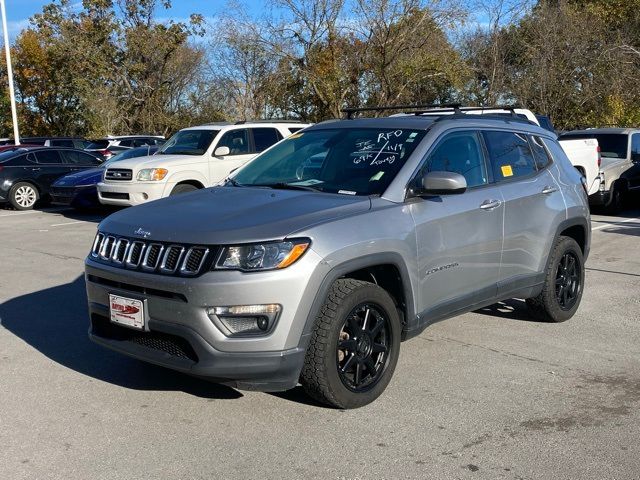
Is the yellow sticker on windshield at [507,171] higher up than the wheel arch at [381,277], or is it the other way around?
the yellow sticker on windshield at [507,171]

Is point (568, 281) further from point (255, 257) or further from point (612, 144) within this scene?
point (612, 144)

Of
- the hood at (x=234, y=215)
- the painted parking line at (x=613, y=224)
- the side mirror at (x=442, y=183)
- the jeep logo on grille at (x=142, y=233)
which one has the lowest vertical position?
the painted parking line at (x=613, y=224)

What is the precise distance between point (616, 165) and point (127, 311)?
12.7 metres

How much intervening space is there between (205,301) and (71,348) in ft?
7.52

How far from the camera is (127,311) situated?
14.3 ft

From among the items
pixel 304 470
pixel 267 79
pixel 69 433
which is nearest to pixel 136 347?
pixel 69 433

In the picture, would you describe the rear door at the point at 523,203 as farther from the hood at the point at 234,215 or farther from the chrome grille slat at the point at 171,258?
the chrome grille slat at the point at 171,258

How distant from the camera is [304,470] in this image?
378cm

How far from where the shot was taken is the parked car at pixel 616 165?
1435 cm

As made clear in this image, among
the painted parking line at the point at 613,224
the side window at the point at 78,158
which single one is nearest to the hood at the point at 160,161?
the side window at the point at 78,158

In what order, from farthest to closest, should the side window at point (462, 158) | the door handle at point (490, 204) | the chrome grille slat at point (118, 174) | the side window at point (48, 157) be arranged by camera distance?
the side window at point (48, 157) < the chrome grille slat at point (118, 174) < the door handle at point (490, 204) < the side window at point (462, 158)

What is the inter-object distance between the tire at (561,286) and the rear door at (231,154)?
8.04 meters

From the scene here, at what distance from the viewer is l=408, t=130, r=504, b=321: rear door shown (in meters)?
4.93

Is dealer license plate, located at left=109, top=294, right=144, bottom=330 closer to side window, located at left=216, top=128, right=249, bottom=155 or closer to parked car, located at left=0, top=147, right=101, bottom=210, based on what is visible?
side window, located at left=216, top=128, right=249, bottom=155
